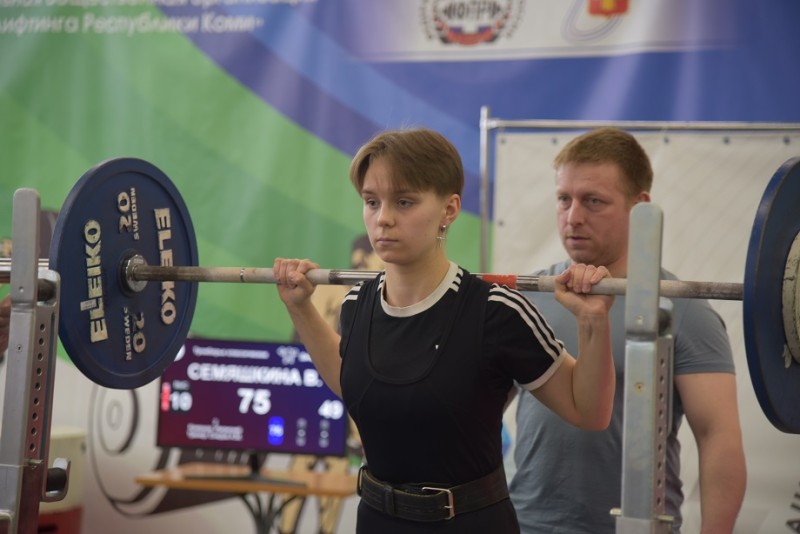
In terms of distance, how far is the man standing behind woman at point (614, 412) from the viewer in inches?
83.0

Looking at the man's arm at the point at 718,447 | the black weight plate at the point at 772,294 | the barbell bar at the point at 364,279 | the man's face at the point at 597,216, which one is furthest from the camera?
the man's face at the point at 597,216

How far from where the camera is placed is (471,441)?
179 cm

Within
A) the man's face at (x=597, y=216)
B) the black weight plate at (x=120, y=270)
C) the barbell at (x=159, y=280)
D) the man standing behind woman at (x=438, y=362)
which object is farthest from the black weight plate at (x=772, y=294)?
the black weight plate at (x=120, y=270)

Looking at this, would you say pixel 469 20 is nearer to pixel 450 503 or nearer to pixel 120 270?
pixel 120 270

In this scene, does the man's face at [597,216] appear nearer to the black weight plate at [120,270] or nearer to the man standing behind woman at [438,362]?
the man standing behind woman at [438,362]

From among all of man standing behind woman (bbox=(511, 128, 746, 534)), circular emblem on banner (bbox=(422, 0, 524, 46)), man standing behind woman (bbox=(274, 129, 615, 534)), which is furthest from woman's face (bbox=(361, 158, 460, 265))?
circular emblem on banner (bbox=(422, 0, 524, 46))

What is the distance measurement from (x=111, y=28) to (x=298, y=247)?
135 centimetres

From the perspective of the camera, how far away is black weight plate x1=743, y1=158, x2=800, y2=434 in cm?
170

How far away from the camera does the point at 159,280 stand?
230 cm

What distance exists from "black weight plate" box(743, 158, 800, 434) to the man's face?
0.48 m

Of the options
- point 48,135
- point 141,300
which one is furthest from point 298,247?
point 141,300

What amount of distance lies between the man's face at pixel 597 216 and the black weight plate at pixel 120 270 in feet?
3.15

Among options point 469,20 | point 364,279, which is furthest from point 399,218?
point 469,20

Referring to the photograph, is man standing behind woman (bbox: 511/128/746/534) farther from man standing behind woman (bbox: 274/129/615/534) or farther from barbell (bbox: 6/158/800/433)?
man standing behind woman (bbox: 274/129/615/534)
